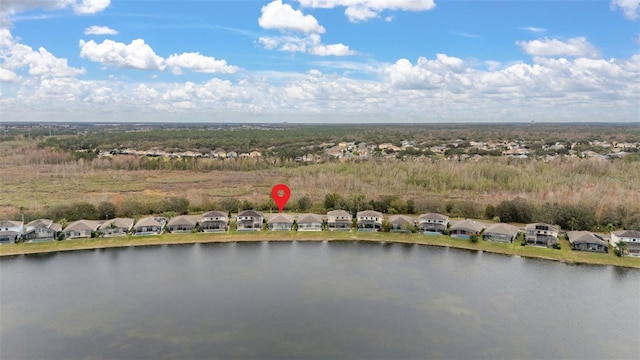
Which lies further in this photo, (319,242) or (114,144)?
(114,144)

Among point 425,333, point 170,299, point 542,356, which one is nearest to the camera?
point 542,356

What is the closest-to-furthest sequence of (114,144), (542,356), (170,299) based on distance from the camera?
1. (542,356)
2. (170,299)
3. (114,144)

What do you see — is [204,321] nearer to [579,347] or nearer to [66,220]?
[579,347]

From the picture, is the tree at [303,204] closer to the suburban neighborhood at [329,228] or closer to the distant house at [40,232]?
the suburban neighborhood at [329,228]

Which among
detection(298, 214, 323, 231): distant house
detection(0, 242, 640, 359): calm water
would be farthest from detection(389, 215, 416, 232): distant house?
detection(298, 214, 323, 231): distant house

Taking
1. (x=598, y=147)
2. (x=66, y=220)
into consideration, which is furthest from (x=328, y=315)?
(x=598, y=147)

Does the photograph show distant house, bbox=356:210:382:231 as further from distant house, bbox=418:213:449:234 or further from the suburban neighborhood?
distant house, bbox=418:213:449:234
